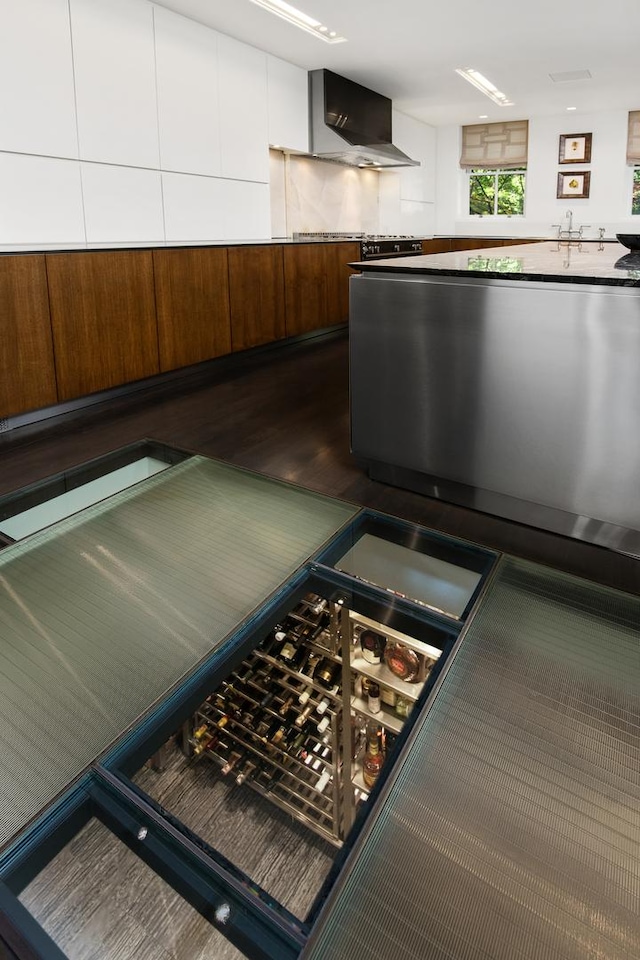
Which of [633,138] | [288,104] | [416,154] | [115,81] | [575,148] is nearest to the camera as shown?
[115,81]

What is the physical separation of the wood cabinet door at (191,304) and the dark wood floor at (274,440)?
0.22 meters

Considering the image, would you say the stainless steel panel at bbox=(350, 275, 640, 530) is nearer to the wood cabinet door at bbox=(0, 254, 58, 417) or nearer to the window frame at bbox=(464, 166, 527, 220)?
the wood cabinet door at bbox=(0, 254, 58, 417)

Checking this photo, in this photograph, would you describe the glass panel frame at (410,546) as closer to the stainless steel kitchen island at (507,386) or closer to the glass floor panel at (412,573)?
the glass floor panel at (412,573)

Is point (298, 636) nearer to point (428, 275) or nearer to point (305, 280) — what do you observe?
point (428, 275)

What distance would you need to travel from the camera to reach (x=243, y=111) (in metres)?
4.77

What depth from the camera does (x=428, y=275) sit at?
2.14 metres

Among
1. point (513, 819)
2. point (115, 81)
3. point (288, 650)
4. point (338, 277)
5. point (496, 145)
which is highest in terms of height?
point (496, 145)

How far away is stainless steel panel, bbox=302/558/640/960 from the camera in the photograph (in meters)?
0.92

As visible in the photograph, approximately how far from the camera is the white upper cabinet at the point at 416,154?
23.6ft

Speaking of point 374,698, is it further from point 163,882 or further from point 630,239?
point 630,239

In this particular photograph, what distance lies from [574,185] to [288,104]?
4.05 m

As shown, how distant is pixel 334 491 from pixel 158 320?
2054mm

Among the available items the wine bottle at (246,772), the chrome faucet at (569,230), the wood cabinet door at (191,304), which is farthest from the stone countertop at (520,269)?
the chrome faucet at (569,230)

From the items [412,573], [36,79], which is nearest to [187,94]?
[36,79]
